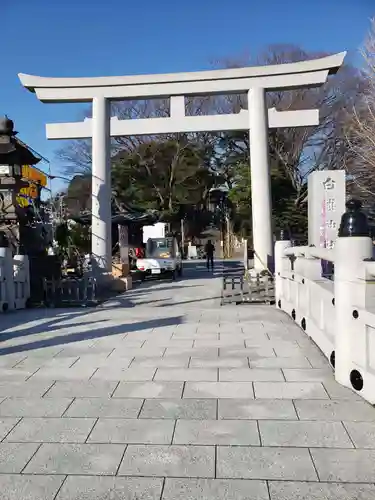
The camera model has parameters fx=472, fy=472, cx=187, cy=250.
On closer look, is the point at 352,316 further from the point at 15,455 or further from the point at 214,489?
the point at 15,455

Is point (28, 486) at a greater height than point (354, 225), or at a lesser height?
lesser

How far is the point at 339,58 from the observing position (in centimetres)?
1454

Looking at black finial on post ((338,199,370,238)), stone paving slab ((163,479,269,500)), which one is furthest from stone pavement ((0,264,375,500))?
black finial on post ((338,199,370,238))

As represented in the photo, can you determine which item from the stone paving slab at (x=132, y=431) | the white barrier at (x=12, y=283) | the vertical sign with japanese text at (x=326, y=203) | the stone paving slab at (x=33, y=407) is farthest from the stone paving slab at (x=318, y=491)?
the vertical sign with japanese text at (x=326, y=203)

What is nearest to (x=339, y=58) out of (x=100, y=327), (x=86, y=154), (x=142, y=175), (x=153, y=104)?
(x=100, y=327)

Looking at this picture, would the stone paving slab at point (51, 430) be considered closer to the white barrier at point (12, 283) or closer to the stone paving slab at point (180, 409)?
the stone paving slab at point (180, 409)

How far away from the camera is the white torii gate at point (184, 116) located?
15.0 meters

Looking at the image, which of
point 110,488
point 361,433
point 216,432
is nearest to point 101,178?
point 216,432

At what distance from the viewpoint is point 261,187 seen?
15414mm

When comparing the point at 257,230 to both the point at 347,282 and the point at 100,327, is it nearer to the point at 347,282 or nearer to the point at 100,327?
the point at 100,327

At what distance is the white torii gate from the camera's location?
49.2ft

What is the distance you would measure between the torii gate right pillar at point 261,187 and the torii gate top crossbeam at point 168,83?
58 centimetres

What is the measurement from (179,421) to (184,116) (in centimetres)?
1304

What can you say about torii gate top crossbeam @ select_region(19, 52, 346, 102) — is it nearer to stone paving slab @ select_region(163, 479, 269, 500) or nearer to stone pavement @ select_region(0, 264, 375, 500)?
stone pavement @ select_region(0, 264, 375, 500)
